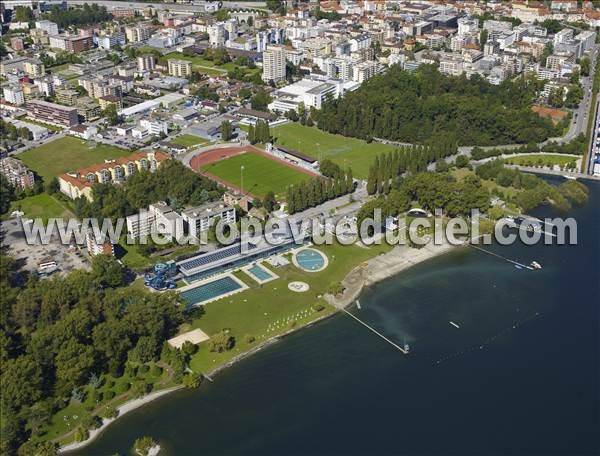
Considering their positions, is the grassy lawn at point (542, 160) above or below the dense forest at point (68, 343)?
above

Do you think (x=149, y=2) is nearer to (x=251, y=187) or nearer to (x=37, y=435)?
(x=251, y=187)

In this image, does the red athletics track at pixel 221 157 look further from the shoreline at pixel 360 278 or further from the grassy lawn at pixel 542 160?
the grassy lawn at pixel 542 160

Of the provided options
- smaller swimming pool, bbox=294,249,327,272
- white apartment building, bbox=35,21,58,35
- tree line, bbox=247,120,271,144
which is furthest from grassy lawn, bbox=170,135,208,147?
white apartment building, bbox=35,21,58,35

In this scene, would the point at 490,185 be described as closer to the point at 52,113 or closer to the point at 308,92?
the point at 308,92

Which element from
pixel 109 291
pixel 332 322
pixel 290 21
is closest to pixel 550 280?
pixel 332 322

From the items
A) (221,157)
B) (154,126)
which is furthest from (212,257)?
(154,126)

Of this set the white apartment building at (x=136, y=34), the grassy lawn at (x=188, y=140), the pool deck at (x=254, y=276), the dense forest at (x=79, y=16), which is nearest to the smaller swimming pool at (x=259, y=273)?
the pool deck at (x=254, y=276)
